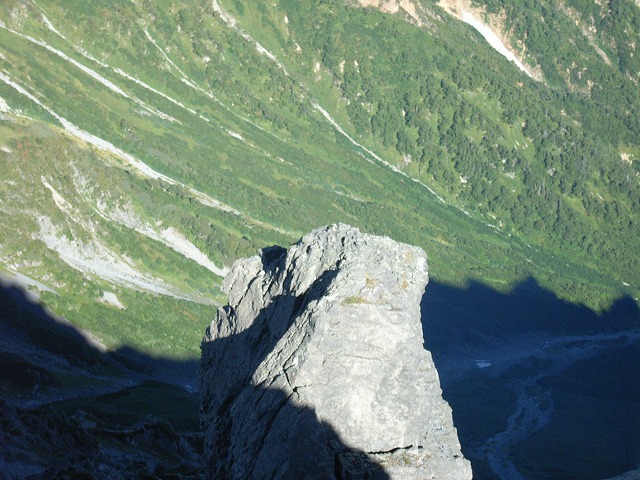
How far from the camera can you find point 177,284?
16375 centimetres

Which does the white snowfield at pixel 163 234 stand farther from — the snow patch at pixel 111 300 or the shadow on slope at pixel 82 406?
the shadow on slope at pixel 82 406

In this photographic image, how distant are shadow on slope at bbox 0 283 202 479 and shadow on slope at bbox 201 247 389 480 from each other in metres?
6.34

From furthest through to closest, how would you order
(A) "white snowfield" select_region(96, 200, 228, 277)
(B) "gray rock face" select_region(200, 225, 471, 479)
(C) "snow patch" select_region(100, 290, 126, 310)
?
(A) "white snowfield" select_region(96, 200, 228, 277), (C) "snow patch" select_region(100, 290, 126, 310), (B) "gray rock face" select_region(200, 225, 471, 479)

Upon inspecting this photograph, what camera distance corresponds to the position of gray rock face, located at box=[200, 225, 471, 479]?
43188mm

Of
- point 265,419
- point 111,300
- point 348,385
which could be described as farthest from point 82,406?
point 111,300

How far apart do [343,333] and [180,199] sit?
156 meters

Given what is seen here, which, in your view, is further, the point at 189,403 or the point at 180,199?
the point at 180,199

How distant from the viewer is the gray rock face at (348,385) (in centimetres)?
4319

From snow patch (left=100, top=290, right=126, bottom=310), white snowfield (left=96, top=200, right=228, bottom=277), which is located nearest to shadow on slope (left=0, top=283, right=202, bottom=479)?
snow patch (left=100, top=290, right=126, bottom=310)

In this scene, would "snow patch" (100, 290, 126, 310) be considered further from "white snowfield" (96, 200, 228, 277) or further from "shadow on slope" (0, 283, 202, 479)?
"white snowfield" (96, 200, 228, 277)

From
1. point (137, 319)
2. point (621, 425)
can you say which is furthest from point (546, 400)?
point (137, 319)

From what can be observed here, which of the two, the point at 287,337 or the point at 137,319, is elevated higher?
the point at 287,337

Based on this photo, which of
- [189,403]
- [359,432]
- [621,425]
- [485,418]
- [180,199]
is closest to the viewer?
[359,432]

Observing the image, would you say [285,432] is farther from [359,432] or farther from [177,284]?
[177,284]
